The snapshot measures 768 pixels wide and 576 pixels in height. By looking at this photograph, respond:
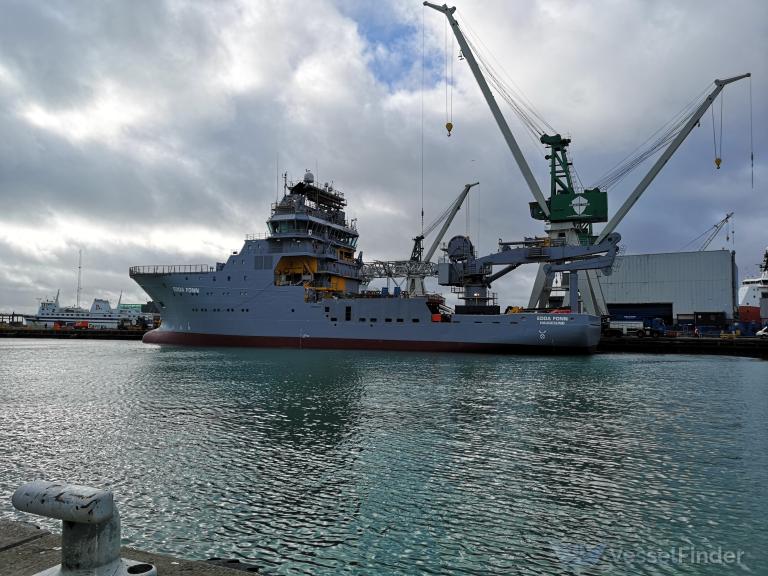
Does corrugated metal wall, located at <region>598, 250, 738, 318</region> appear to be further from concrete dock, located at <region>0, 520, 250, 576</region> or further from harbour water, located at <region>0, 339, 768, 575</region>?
concrete dock, located at <region>0, 520, 250, 576</region>

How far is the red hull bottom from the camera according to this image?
37062 mm

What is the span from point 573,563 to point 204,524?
15.8ft

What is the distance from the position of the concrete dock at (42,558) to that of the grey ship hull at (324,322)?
3476 cm

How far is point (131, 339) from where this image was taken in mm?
75938

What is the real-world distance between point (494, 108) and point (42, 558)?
4885cm

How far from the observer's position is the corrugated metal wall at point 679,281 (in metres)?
60.3

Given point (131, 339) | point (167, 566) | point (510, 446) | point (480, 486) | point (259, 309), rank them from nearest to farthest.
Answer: point (167, 566) → point (480, 486) → point (510, 446) → point (259, 309) → point (131, 339)

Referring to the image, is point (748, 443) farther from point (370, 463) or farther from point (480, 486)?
point (370, 463)

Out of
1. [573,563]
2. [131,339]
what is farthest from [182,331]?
[573,563]

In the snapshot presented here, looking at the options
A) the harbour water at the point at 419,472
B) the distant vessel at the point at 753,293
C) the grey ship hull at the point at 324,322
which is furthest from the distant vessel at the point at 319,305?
the distant vessel at the point at 753,293

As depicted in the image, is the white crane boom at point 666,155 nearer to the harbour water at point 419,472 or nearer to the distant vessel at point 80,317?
the harbour water at point 419,472

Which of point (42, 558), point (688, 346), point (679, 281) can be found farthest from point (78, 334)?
point (42, 558)

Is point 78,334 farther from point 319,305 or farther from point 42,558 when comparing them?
point 42,558

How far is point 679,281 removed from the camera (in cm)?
6238
